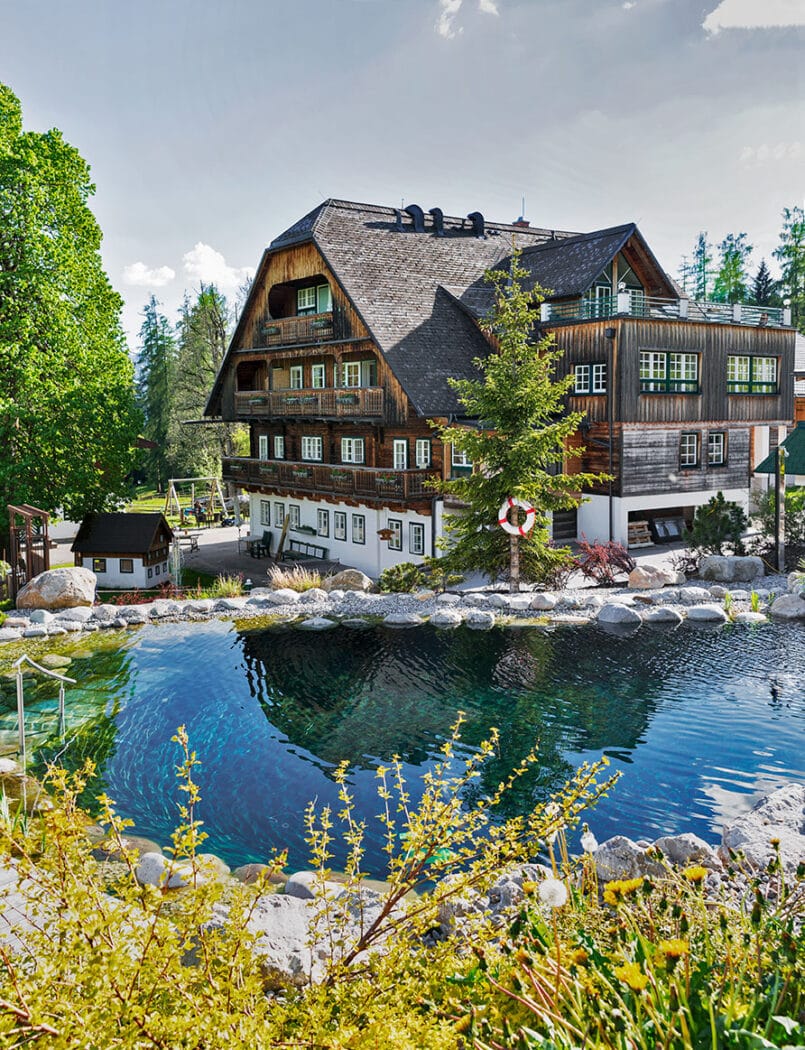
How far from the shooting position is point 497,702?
16.6m

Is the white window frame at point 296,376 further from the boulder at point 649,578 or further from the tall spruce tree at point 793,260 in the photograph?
the tall spruce tree at point 793,260

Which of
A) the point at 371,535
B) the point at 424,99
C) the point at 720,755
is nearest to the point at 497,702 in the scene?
the point at 720,755

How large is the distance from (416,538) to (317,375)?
9.39m

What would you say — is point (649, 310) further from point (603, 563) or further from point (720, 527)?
point (603, 563)

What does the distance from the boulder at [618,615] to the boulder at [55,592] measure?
550 inches

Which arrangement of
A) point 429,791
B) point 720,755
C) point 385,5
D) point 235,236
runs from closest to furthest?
point 429,791 → point 720,755 → point 385,5 → point 235,236

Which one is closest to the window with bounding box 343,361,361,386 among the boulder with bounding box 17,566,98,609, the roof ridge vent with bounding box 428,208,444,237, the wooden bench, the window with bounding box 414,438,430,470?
the window with bounding box 414,438,430,470

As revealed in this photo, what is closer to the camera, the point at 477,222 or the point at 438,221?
the point at 438,221

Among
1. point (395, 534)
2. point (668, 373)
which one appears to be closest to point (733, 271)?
point (668, 373)

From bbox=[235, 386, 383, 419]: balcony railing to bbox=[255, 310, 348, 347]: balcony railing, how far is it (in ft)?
6.33

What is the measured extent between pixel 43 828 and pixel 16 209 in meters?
27.6

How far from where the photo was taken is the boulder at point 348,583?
26719 millimetres

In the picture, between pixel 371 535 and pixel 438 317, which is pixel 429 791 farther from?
pixel 438 317

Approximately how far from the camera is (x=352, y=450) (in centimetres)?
3331
